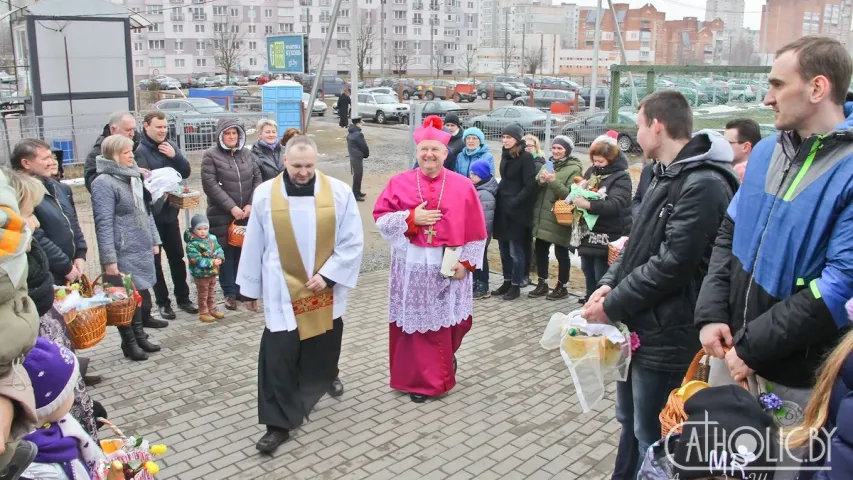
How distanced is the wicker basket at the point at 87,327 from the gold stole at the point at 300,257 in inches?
58.1

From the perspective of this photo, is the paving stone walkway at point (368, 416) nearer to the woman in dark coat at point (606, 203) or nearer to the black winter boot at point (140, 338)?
the black winter boot at point (140, 338)

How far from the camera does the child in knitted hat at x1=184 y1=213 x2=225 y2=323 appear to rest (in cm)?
686

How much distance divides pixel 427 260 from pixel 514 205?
8.35ft

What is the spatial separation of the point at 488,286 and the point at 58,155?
4537 mm

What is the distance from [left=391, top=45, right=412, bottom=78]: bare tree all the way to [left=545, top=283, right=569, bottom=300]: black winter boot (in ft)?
241

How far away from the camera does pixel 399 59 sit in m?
82.6

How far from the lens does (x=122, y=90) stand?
17000mm

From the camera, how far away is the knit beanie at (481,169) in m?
7.67

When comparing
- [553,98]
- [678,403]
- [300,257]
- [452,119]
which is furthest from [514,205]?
[553,98]

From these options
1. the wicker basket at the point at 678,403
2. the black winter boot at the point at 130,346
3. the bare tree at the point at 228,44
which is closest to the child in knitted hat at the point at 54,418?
the wicker basket at the point at 678,403

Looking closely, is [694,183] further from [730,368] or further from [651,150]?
[730,368]

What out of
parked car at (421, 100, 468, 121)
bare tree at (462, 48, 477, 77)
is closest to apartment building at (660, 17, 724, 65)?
bare tree at (462, 48, 477, 77)

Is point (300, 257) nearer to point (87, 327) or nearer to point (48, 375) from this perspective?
point (87, 327)

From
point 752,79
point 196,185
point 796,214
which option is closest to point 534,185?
point 796,214
